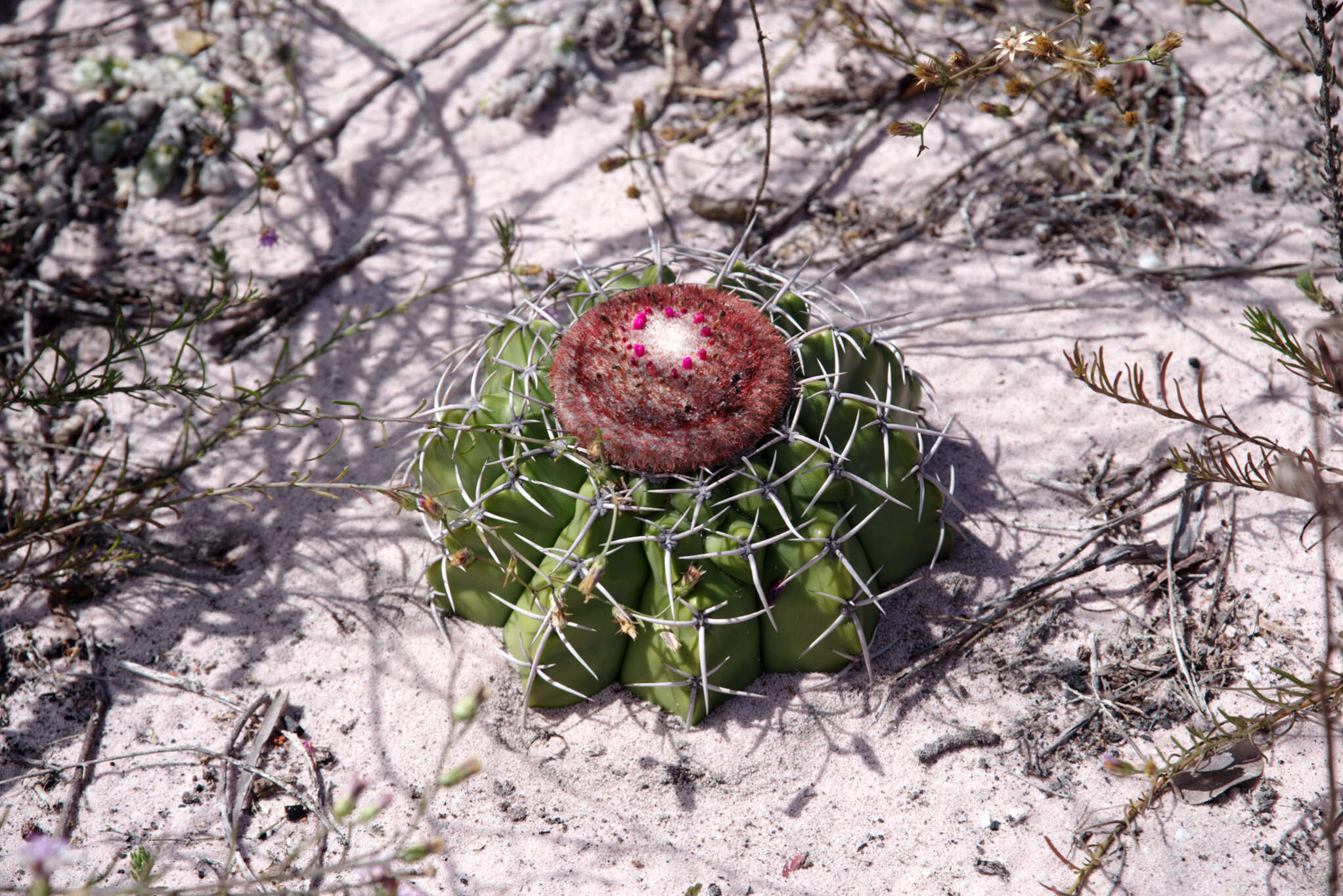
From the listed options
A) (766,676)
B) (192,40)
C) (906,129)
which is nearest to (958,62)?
(906,129)

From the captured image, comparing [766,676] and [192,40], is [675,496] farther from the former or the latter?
[192,40]

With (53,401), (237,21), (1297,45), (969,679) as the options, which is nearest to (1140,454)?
(969,679)

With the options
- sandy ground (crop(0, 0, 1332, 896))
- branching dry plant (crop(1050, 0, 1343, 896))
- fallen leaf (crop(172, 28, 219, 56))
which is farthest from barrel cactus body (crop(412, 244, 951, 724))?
fallen leaf (crop(172, 28, 219, 56))

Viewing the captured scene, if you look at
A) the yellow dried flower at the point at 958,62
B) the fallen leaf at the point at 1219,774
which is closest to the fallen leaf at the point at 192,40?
the yellow dried flower at the point at 958,62

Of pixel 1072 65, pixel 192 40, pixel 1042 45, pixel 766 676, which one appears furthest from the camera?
pixel 192 40

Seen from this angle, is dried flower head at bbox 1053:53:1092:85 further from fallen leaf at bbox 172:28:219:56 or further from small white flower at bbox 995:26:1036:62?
fallen leaf at bbox 172:28:219:56

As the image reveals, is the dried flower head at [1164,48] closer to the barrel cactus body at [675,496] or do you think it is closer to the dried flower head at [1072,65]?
the dried flower head at [1072,65]

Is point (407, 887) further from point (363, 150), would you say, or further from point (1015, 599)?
point (363, 150)
